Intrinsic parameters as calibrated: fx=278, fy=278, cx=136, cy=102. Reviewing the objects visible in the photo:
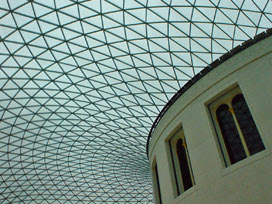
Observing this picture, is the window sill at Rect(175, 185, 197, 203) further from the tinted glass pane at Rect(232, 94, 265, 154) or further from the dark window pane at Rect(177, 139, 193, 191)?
the tinted glass pane at Rect(232, 94, 265, 154)

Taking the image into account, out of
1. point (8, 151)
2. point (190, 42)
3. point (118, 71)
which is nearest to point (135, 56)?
point (118, 71)

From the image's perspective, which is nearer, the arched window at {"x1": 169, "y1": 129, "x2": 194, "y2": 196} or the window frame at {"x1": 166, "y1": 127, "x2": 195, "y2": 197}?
the window frame at {"x1": 166, "y1": 127, "x2": 195, "y2": 197}

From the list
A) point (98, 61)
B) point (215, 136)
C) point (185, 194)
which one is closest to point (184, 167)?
point (185, 194)

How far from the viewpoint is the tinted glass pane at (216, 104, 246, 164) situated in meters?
16.1

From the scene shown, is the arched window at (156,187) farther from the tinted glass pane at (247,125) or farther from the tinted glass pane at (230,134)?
the tinted glass pane at (247,125)

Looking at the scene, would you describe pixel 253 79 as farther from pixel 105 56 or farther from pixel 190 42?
pixel 105 56

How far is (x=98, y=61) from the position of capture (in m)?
29.5

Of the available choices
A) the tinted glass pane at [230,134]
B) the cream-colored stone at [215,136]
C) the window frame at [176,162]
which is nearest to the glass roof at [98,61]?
the cream-colored stone at [215,136]

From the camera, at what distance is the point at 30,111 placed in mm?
35438

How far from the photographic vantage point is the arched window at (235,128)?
15547mm


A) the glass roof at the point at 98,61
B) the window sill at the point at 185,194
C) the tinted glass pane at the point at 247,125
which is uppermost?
the glass roof at the point at 98,61

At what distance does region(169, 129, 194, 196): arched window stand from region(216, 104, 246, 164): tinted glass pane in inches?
138

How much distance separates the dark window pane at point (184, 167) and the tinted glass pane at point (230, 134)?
426cm

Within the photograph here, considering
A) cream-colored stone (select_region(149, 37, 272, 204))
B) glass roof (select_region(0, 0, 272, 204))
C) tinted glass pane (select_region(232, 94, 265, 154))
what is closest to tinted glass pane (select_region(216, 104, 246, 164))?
tinted glass pane (select_region(232, 94, 265, 154))
